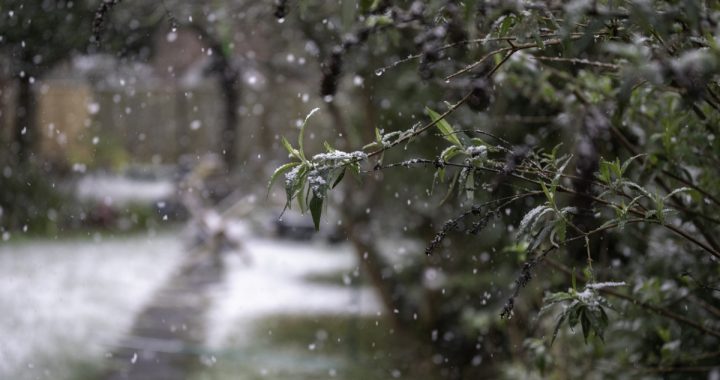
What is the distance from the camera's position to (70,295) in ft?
19.1

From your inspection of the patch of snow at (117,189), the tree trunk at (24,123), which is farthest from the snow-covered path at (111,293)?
the tree trunk at (24,123)

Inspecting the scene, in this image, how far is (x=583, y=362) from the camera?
2.43 metres

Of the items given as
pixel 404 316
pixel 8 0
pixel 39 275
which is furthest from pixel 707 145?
pixel 39 275

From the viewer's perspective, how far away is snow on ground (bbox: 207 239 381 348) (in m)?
5.11

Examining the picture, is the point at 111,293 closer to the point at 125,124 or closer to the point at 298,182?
the point at 125,124

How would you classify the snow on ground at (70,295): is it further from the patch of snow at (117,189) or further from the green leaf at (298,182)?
the green leaf at (298,182)

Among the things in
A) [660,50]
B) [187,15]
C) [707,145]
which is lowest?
[707,145]

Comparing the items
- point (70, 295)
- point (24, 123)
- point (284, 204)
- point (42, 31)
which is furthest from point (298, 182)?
point (24, 123)

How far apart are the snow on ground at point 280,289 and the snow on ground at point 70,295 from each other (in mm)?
610

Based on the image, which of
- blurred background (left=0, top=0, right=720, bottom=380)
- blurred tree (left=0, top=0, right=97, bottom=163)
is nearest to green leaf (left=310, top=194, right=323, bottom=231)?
blurred background (left=0, top=0, right=720, bottom=380)

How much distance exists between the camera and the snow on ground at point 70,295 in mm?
4137

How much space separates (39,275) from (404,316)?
10.8ft

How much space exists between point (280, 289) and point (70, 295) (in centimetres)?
161

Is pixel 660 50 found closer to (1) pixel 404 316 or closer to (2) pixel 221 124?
(1) pixel 404 316
